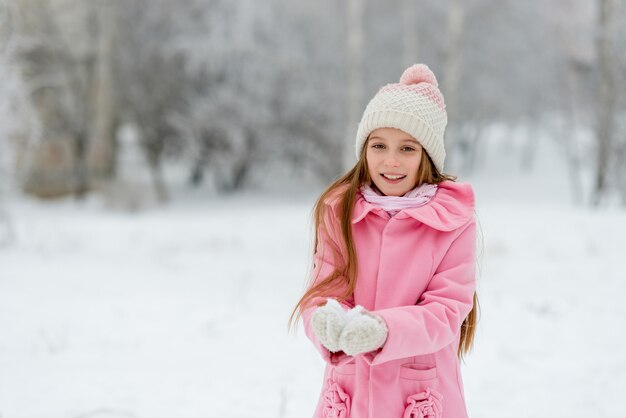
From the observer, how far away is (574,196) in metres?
19.3

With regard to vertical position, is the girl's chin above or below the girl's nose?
below

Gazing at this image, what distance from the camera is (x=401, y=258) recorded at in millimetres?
1651

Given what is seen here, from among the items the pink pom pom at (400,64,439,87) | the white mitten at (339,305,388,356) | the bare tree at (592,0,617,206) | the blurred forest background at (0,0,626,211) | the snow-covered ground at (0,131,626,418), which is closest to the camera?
the white mitten at (339,305,388,356)

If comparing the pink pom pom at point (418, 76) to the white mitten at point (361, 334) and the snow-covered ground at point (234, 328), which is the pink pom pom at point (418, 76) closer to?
the snow-covered ground at point (234, 328)

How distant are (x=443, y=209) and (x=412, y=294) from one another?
26 cm

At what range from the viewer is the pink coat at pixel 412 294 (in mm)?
1602

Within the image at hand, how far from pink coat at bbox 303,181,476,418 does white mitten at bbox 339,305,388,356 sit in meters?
0.14

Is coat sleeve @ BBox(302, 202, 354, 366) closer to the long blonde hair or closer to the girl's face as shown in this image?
the long blonde hair

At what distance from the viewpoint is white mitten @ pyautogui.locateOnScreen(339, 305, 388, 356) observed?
4.57 feet

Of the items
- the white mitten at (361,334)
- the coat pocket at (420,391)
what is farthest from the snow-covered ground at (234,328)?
the white mitten at (361,334)

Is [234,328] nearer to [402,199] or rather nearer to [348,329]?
[402,199]

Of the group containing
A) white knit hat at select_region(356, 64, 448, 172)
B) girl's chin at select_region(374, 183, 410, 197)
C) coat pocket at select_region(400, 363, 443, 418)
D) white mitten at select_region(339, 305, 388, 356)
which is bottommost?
coat pocket at select_region(400, 363, 443, 418)

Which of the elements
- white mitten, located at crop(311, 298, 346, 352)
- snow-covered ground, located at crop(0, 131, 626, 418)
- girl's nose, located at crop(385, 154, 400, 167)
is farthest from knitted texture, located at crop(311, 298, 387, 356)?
snow-covered ground, located at crop(0, 131, 626, 418)

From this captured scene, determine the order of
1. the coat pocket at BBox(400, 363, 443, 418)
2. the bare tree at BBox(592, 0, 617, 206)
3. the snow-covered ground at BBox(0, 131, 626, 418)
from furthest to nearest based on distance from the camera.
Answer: the bare tree at BBox(592, 0, 617, 206) → the snow-covered ground at BBox(0, 131, 626, 418) → the coat pocket at BBox(400, 363, 443, 418)
